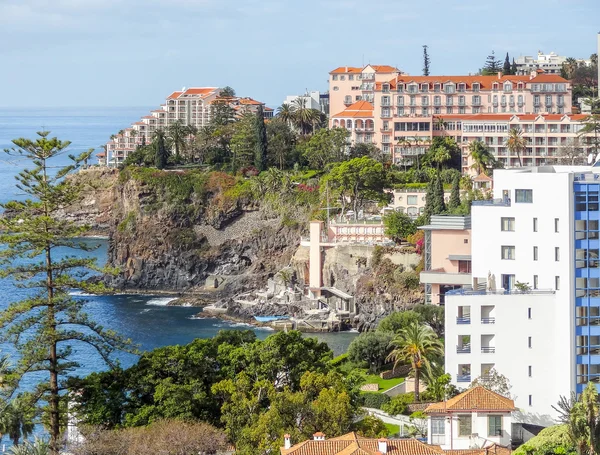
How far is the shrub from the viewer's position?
50.9 metres

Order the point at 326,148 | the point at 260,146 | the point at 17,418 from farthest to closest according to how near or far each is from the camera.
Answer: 1. the point at 260,146
2. the point at 326,148
3. the point at 17,418

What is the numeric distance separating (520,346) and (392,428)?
5431 millimetres

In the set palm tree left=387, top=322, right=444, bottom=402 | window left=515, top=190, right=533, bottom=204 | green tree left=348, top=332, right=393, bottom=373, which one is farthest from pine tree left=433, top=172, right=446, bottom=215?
window left=515, top=190, right=533, bottom=204

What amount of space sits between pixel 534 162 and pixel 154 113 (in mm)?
57974

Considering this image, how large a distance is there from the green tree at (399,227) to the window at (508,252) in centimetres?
4442

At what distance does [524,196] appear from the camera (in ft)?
153

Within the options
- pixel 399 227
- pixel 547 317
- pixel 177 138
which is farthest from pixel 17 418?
pixel 177 138

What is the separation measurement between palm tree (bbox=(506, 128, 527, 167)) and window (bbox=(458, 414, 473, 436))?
69.5m

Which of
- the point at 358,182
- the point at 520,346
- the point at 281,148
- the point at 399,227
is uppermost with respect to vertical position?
the point at 281,148

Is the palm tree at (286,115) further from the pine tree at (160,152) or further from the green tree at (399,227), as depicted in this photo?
the green tree at (399,227)

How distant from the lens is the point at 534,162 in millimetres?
109000

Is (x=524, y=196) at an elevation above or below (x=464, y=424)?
above

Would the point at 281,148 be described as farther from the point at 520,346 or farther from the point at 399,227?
the point at 520,346

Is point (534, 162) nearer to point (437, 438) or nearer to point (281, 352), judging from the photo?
point (281, 352)
